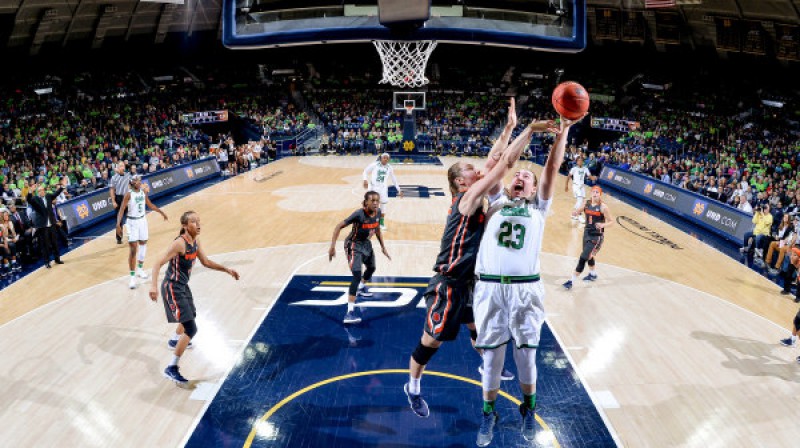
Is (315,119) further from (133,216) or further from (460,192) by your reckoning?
(460,192)

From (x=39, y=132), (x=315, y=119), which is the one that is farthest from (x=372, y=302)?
(x=315, y=119)

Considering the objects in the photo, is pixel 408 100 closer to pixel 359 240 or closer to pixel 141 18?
pixel 141 18

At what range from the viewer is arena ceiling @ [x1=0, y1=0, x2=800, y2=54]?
25.7 meters

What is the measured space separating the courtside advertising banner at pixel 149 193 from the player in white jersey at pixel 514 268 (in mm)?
12648

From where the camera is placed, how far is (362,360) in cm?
646

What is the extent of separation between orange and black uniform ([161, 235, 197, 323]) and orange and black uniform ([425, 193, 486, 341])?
289 centimetres

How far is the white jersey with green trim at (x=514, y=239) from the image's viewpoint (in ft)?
13.1

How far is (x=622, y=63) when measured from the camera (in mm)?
35438

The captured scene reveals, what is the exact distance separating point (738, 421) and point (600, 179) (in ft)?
61.8

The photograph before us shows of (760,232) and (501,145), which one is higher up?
(501,145)

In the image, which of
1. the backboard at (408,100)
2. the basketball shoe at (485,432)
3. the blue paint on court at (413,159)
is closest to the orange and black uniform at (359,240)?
the basketball shoe at (485,432)

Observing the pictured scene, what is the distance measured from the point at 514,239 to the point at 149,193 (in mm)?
16902

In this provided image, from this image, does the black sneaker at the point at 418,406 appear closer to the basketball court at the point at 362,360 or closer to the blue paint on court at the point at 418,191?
the basketball court at the point at 362,360

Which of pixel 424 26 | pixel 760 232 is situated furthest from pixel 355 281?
pixel 760 232
